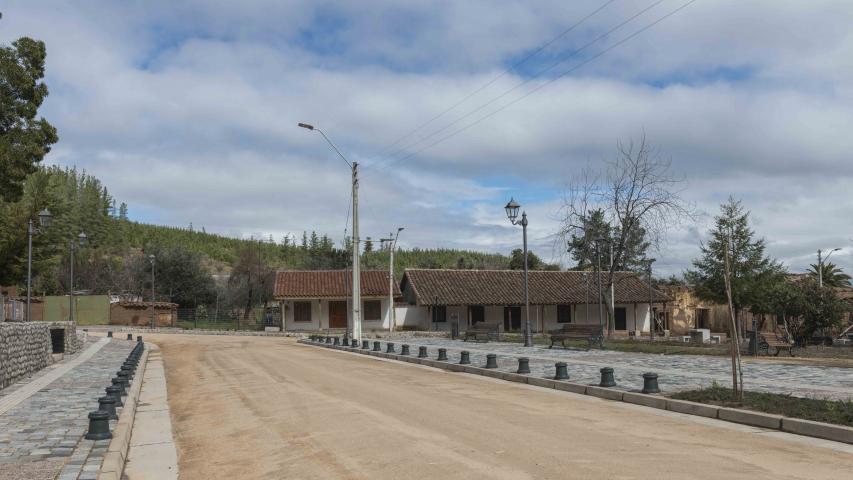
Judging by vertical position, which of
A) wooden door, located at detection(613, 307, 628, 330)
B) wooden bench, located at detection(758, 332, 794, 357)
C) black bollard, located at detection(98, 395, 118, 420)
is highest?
black bollard, located at detection(98, 395, 118, 420)

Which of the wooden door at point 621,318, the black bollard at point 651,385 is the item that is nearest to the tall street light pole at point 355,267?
the black bollard at point 651,385

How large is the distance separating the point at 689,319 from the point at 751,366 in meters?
44.4

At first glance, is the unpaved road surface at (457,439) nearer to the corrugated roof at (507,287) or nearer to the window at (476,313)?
the corrugated roof at (507,287)

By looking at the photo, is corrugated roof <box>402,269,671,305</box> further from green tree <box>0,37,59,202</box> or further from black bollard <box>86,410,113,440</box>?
black bollard <box>86,410,113,440</box>

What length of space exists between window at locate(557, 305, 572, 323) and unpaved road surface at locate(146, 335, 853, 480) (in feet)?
132

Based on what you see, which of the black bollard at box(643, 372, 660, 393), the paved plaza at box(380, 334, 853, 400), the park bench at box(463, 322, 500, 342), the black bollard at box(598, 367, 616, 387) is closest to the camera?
the black bollard at box(643, 372, 660, 393)

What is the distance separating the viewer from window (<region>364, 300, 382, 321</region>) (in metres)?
52.8

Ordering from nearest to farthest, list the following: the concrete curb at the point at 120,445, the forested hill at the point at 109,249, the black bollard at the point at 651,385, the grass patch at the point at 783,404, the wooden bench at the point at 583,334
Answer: the concrete curb at the point at 120,445 → the grass patch at the point at 783,404 → the black bollard at the point at 651,385 → the wooden bench at the point at 583,334 → the forested hill at the point at 109,249

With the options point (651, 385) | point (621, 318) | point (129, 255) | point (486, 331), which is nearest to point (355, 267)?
point (486, 331)

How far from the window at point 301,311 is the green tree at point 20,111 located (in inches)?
995

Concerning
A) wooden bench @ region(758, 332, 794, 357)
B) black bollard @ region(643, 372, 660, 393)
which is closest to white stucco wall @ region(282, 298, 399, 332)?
wooden bench @ region(758, 332, 794, 357)

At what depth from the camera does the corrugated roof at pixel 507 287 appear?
168 feet

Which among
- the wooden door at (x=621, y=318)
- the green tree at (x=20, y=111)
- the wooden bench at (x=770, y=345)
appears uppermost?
the green tree at (x=20, y=111)

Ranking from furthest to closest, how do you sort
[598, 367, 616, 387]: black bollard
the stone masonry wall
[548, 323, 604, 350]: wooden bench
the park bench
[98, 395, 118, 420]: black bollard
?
the park bench
[548, 323, 604, 350]: wooden bench
the stone masonry wall
[598, 367, 616, 387]: black bollard
[98, 395, 118, 420]: black bollard
